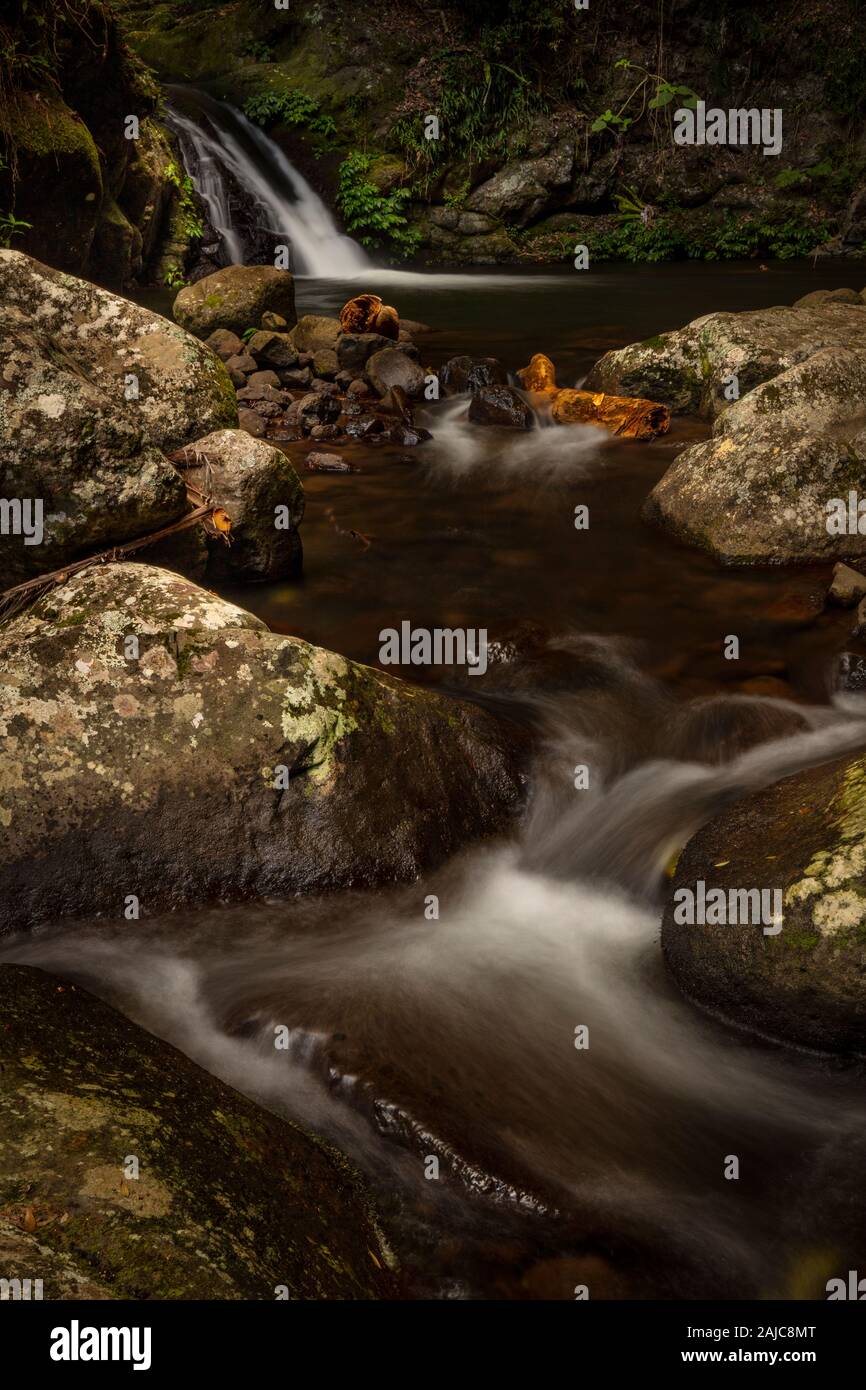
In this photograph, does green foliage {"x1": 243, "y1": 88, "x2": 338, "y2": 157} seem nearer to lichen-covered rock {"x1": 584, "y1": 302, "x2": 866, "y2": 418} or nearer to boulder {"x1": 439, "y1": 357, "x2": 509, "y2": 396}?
boulder {"x1": 439, "y1": 357, "x2": 509, "y2": 396}

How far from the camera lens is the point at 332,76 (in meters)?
21.7

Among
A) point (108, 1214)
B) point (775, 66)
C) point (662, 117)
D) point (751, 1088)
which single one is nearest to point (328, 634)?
point (751, 1088)

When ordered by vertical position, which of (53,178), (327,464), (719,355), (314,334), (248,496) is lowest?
(248,496)

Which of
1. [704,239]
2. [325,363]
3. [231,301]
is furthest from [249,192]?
[704,239]

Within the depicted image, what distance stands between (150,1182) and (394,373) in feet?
31.5

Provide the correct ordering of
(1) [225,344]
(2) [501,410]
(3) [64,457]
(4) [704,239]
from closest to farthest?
(3) [64,457], (2) [501,410], (1) [225,344], (4) [704,239]

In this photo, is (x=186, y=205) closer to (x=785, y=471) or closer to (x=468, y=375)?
(x=468, y=375)

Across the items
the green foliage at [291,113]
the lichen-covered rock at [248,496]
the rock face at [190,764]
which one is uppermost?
the green foliage at [291,113]

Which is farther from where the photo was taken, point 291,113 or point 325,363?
point 291,113

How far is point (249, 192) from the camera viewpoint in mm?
17703

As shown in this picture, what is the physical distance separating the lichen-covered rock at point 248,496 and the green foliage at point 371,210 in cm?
1470

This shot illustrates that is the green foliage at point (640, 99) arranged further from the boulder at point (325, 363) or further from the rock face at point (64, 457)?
the rock face at point (64, 457)

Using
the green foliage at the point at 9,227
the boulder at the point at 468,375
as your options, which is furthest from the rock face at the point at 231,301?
the boulder at the point at 468,375

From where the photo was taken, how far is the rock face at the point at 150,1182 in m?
2.21
